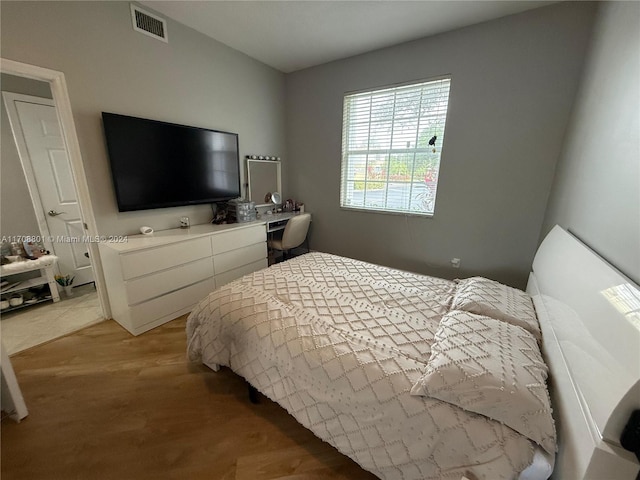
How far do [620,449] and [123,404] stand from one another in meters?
2.12

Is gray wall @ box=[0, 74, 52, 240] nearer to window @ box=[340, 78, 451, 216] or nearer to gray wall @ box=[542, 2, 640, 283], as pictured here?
window @ box=[340, 78, 451, 216]

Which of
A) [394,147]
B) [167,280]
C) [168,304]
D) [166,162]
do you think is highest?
[394,147]

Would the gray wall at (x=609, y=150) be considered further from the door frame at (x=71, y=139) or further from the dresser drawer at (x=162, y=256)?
the door frame at (x=71, y=139)

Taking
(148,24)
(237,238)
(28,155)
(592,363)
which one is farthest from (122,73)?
(592,363)

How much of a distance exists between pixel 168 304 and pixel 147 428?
3.57 feet

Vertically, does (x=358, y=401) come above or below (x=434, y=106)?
below

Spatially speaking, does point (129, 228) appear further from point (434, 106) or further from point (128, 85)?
point (434, 106)

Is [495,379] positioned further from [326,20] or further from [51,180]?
[51,180]

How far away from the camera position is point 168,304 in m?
2.22

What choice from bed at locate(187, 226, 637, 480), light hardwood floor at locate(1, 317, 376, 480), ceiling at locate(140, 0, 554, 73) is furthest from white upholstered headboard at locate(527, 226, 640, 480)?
ceiling at locate(140, 0, 554, 73)

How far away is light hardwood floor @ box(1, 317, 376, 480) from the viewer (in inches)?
45.1

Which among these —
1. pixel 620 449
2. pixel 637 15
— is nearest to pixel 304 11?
pixel 637 15

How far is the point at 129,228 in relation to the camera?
2.26 meters

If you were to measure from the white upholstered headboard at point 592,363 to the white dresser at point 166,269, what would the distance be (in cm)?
251
